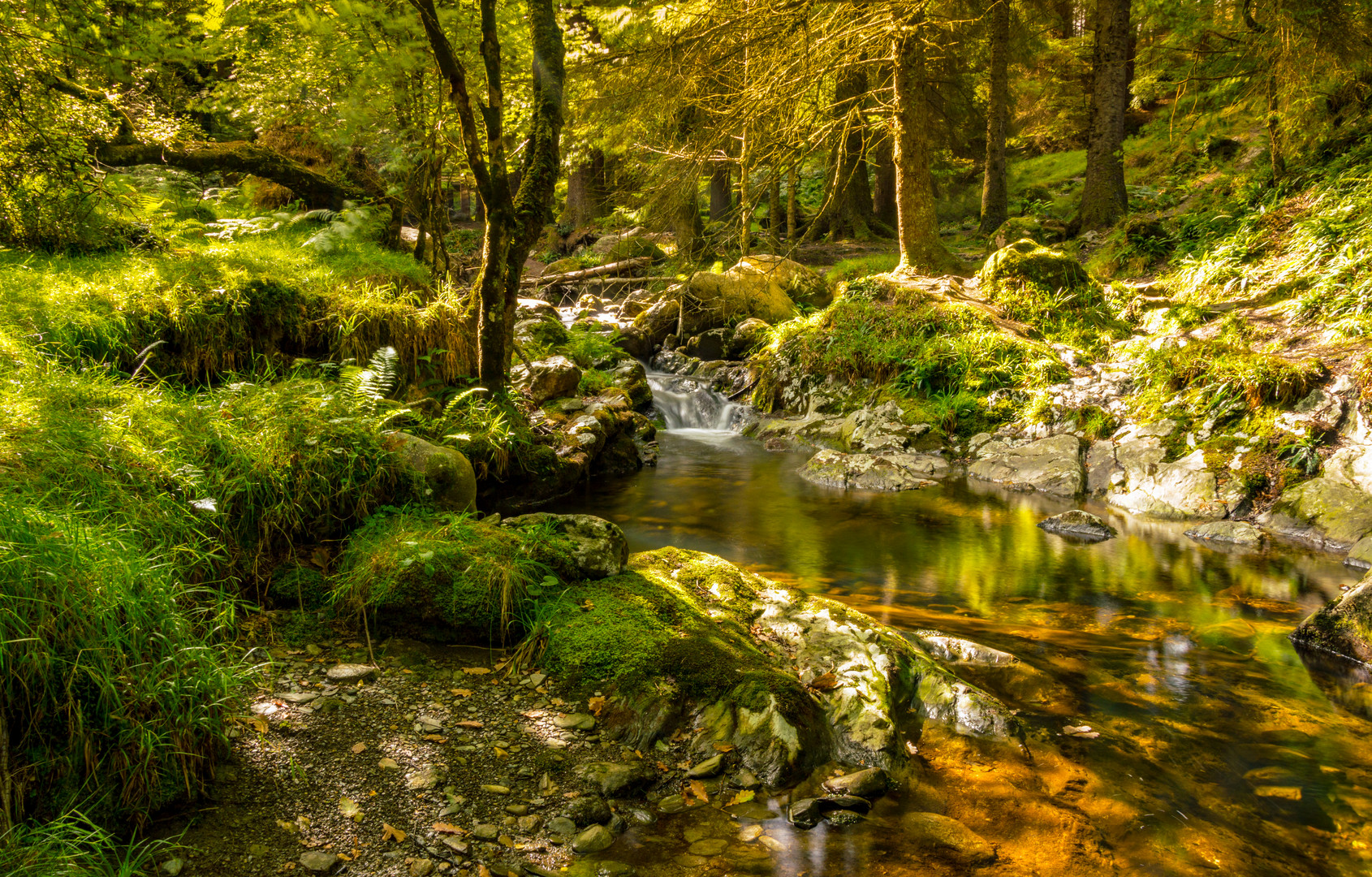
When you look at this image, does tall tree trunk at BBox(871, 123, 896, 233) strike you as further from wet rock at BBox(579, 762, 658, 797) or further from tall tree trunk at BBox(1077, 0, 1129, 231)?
wet rock at BBox(579, 762, 658, 797)

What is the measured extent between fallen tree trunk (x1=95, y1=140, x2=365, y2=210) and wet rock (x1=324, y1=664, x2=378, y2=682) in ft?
27.5

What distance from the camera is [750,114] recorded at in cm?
736

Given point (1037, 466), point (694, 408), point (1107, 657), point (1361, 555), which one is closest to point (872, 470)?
point (1037, 466)

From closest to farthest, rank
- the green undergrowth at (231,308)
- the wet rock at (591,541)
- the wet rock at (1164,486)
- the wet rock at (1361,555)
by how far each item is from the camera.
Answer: the wet rock at (591,541), the green undergrowth at (231,308), the wet rock at (1361,555), the wet rock at (1164,486)

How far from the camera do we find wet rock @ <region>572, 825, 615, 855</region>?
271 centimetres

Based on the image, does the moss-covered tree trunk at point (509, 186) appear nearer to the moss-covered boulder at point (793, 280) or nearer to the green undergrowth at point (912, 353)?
the green undergrowth at point (912, 353)

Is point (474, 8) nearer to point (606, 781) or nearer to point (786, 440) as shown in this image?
point (786, 440)

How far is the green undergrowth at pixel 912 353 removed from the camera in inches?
412

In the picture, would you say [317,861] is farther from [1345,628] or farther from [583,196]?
[583,196]

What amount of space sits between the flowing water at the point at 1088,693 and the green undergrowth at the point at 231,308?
8.24 feet

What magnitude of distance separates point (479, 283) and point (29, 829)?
561cm

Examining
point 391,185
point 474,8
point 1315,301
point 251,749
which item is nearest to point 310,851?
point 251,749

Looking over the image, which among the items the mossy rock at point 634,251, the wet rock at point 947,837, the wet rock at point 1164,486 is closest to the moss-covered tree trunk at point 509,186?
the wet rock at point 947,837

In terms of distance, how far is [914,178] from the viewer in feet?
40.3
